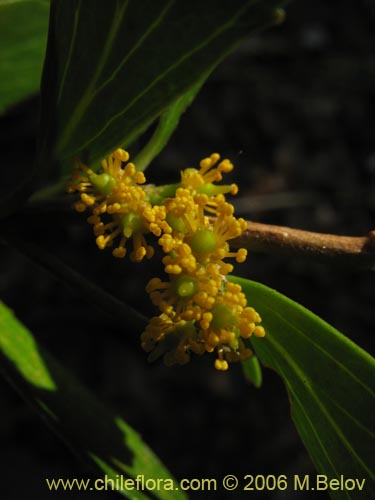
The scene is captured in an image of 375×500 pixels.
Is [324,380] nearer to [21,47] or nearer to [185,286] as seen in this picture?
[185,286]

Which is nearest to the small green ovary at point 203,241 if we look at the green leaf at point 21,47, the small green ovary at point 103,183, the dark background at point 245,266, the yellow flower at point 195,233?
the yellow flower at point 195,233

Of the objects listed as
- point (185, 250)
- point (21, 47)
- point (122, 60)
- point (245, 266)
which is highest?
point (21, 47)

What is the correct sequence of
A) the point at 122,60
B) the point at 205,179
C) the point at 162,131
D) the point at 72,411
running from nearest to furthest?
the point at 122,60
the point at 205,179
the point at 162,131
the point at 72,411

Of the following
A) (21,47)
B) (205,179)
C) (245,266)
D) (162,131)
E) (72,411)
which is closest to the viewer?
(205,179)

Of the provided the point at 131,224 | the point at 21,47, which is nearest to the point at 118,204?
the point at 131,224

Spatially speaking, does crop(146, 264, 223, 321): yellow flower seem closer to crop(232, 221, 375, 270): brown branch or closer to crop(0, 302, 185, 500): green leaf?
crop(232, 221, 375, 270): brown branch

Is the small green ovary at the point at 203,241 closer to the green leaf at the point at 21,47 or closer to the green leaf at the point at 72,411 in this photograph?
the green leaf at the point at 72,411

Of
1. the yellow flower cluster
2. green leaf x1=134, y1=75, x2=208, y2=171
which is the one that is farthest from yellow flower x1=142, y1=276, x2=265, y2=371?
green leaf x1=134, y1=75, x2=208, y2=171

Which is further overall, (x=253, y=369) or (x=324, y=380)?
(x=253, y=369)
